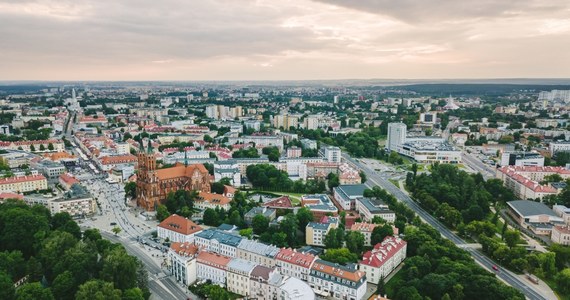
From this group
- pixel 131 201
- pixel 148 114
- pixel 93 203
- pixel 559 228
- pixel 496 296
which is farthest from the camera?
pixel 148 114

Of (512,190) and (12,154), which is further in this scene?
(12,154)

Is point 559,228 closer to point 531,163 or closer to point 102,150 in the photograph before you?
point 531,163

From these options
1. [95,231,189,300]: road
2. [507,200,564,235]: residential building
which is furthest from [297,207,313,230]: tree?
[507,200,564,235]: residential building

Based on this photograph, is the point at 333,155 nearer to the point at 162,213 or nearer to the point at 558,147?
the point at 162,213

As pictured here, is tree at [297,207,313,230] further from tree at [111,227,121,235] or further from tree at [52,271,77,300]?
tree at [52,271,77,300]

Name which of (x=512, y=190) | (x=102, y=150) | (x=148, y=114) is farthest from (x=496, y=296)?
(x=148, y=114)

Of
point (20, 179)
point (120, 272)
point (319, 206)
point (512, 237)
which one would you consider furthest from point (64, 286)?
point (512, 237)
